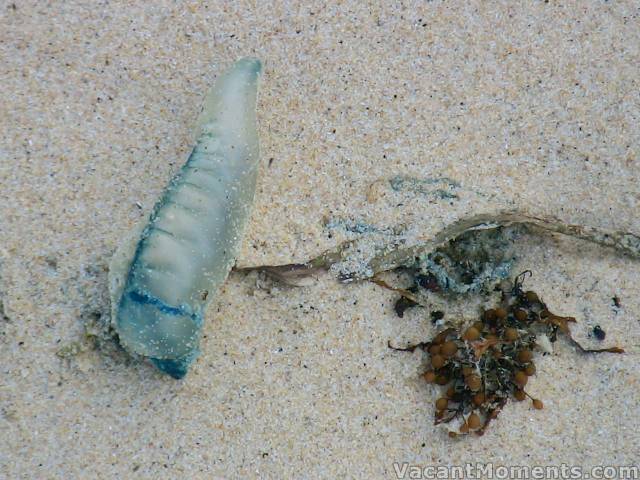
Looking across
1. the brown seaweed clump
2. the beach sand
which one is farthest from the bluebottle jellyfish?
the brown seaweed clump

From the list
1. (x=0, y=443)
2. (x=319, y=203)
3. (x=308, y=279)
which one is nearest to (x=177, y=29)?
(x=319, y=203)

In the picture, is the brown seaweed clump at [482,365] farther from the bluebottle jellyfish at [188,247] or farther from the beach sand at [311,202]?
the bluebottle jellyfish at [188,247]

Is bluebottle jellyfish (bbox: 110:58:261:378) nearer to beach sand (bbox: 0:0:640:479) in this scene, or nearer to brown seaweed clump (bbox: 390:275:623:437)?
beach sand (bbox: 0:0:640:479)

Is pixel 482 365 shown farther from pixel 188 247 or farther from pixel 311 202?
pixel 188 247

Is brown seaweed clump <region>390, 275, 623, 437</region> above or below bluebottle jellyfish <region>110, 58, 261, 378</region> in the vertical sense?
below

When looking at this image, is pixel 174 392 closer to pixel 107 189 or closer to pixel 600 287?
pixel 107 189

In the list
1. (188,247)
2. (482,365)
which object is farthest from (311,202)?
(482,365)
